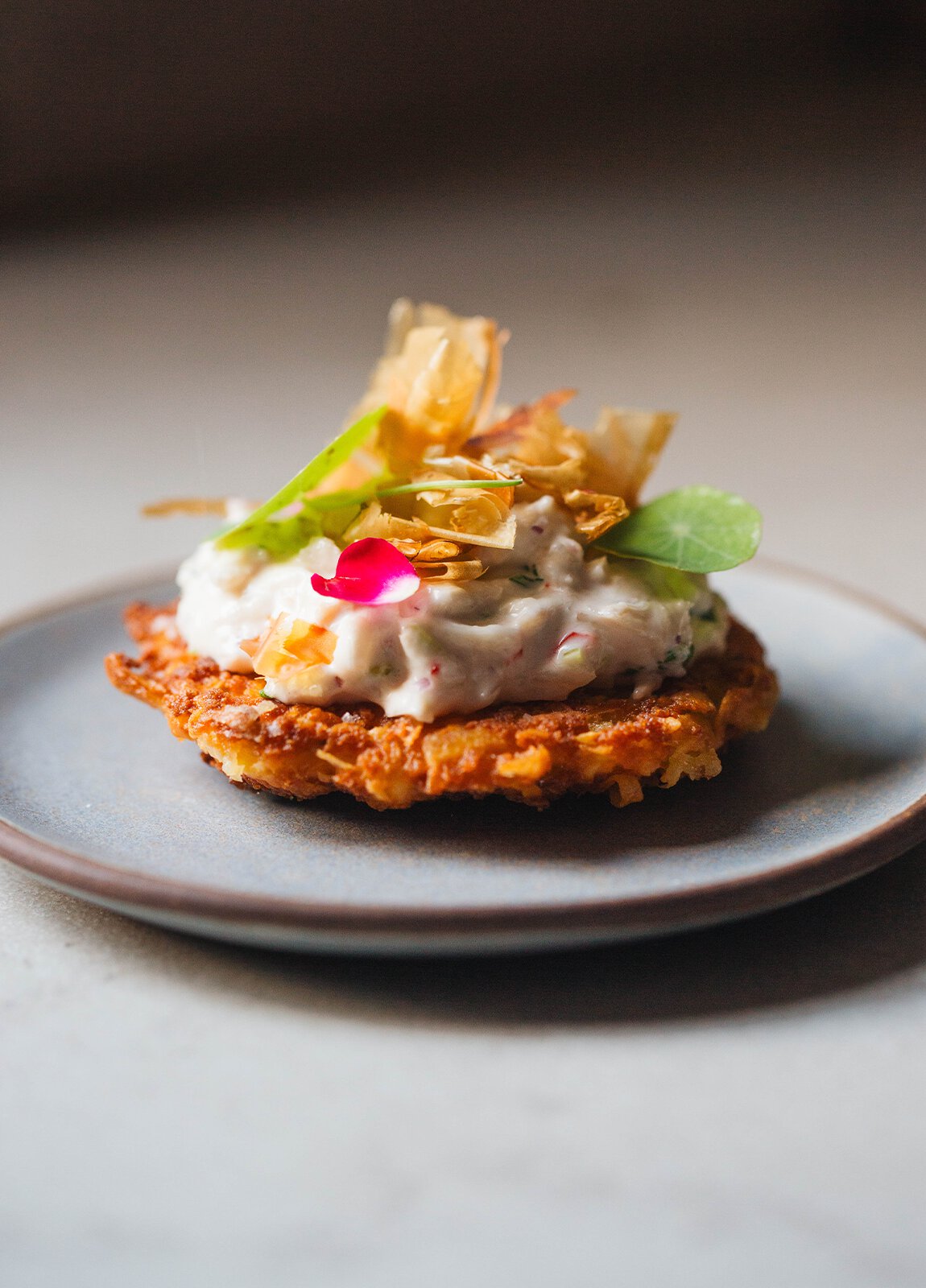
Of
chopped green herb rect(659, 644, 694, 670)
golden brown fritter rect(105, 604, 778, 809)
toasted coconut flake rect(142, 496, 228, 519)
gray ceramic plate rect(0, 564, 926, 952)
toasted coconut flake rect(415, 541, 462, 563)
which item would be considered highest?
toasted coconut flake rect(415, 541, 462, 563)

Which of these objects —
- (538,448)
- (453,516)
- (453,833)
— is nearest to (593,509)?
(538,448)

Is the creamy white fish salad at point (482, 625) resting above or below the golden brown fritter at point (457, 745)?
above

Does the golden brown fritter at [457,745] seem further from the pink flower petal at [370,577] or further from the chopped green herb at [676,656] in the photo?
the pink flower petal at [370,577]

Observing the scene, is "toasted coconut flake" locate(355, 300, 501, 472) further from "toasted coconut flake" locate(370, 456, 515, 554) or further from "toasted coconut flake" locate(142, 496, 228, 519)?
"toasted coconut flake" locate(142, 496, 228, 519)

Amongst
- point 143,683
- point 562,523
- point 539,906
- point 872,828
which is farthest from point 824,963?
point 143,683

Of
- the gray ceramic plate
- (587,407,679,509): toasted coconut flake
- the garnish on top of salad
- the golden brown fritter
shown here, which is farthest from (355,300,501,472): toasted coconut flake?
the gray ceramic plate

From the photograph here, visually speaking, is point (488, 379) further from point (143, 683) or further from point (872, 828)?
point (872, 828)

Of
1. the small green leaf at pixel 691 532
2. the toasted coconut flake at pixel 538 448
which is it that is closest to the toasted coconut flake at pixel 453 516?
the toasted coconut flake at pixel 538 448
